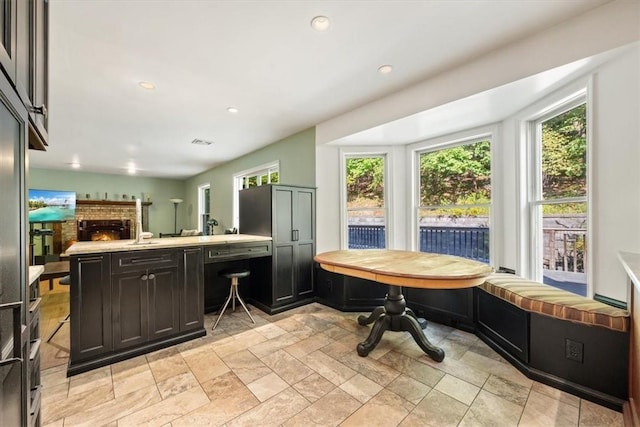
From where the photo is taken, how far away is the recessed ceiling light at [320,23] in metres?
1.80

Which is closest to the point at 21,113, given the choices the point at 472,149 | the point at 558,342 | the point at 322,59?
the point at 322,59

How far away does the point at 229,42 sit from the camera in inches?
79.8

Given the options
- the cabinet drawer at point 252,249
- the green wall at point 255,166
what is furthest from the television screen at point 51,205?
the cabinet drawer at point 252,249

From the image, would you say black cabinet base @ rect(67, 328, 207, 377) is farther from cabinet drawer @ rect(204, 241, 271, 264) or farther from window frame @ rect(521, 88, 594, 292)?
window frame @ rect(521, 88, 594, 292)

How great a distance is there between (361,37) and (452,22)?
2.09 ft

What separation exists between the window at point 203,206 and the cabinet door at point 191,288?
206 inches

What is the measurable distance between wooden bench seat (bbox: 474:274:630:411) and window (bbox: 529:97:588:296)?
0.44 meters

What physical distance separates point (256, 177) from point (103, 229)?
214 inches

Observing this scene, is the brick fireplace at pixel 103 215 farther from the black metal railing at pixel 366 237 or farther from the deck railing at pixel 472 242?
the deck railing at pixel 472 242

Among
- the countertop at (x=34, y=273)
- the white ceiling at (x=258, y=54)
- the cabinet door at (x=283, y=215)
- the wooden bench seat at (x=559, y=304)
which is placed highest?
the white ceiling at (x=258, y=54)

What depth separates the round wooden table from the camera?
191 cm

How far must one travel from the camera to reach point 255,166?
5.30m

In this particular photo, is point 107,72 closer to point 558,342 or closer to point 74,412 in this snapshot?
point 74,412

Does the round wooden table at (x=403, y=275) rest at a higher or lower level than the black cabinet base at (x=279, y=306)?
higher
